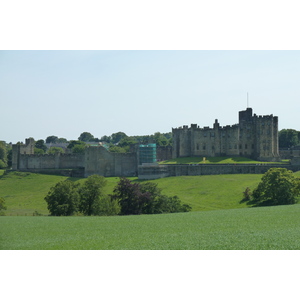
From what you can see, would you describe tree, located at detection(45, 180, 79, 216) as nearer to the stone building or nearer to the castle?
the castle

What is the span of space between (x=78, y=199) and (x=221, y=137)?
4542 centimetres

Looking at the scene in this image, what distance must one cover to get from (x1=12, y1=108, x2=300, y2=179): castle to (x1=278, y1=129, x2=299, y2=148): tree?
33854 mm

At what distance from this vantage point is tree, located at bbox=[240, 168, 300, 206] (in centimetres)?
4706

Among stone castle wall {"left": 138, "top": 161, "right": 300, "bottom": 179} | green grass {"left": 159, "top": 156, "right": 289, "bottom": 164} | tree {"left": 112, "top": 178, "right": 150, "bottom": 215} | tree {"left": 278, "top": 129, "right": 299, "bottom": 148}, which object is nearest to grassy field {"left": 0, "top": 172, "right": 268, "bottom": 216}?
stone castle wall {"left": 138, "top": 161, "right": 300, "bottom": 179}

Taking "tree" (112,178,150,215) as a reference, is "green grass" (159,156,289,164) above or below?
above

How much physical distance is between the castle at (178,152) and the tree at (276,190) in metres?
25.1

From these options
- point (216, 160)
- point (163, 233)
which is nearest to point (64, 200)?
point (163, 233)

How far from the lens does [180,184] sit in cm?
6531

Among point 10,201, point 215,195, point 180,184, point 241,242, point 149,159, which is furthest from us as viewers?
point 149,159

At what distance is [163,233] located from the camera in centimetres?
2653

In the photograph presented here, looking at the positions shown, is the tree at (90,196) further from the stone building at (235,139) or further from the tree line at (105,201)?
the stone building at (235,139)

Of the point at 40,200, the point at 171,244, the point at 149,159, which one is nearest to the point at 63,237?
the point at 171,244

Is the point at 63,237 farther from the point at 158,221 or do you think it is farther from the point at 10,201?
the point at 10,201

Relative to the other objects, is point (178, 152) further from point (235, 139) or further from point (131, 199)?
point (131, 199)
